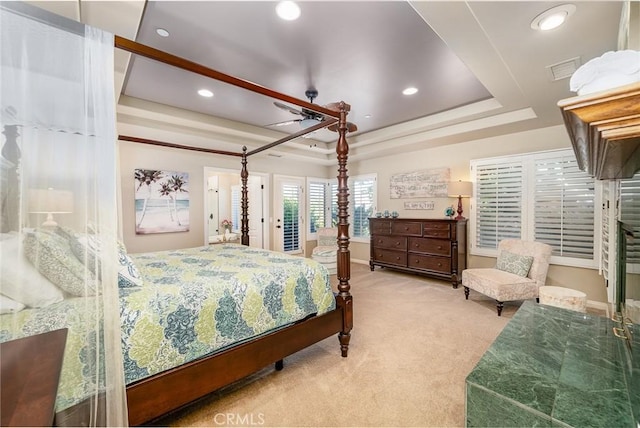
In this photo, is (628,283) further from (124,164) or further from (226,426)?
(124,164)

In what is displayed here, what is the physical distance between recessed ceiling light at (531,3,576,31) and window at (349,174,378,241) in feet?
14.3

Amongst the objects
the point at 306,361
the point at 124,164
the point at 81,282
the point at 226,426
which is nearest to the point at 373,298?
the point at 306,361

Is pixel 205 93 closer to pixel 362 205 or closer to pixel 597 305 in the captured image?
pixel 362 205

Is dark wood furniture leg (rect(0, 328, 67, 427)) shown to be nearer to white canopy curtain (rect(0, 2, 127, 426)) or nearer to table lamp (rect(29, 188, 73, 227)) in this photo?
white canopy curtain (rect(0, 2, 127, 426))

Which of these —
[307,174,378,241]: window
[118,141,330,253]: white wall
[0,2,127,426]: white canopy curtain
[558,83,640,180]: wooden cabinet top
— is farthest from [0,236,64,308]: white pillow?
[307,174,378,241]: window

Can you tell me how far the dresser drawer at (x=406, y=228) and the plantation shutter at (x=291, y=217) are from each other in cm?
233

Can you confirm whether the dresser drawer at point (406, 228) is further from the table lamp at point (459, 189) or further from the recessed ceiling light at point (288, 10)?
the recessed ceiling light at point (288, 10)

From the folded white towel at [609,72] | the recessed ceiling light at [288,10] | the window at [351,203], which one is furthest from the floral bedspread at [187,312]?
the window at [351,203]

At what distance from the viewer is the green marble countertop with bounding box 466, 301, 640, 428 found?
1108 mm

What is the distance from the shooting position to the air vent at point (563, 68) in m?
2.37

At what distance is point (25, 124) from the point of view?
1024 millimetres

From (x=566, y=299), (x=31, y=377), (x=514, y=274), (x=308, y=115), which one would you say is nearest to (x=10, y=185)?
(x=31, y=377)

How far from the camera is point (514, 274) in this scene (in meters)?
3.69

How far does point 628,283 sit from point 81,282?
8.59 feet
